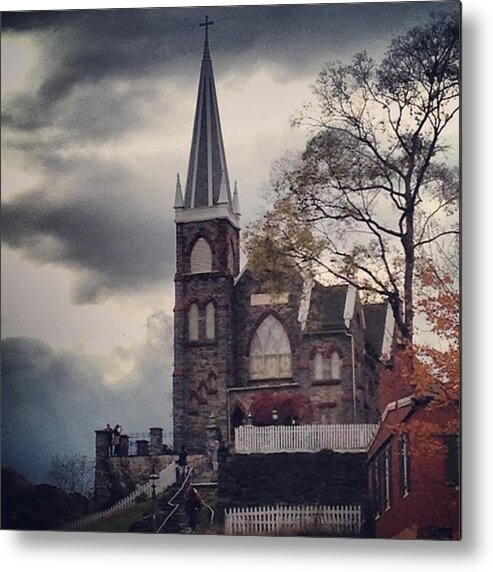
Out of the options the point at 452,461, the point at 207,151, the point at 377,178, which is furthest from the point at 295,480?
the point at 207,151

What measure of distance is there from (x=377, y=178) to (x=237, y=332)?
702 mm

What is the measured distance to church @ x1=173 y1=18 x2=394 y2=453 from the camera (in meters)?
4.29

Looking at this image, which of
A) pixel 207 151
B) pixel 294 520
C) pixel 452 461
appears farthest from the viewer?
pixel 207 151

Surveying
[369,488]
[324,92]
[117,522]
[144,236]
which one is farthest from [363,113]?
[117,522]

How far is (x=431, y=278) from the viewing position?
421 centimetres

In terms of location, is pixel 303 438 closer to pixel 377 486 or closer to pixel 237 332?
pixel 377 486

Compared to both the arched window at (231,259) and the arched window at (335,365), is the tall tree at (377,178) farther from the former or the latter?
the arched window at (335,365)

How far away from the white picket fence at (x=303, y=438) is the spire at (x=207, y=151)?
0.77 m

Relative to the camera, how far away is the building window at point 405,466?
4219 mm

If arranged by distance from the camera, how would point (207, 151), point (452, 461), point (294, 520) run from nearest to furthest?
point (452, 461)
point (294, 520)
point (207, 151)

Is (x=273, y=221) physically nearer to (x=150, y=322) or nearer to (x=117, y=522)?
(x=150, y=322)

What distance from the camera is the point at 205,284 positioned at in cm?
441

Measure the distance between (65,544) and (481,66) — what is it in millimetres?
2148

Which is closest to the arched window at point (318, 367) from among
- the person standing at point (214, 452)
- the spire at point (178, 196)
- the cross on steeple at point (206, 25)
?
the person standing at point (214, 452)
